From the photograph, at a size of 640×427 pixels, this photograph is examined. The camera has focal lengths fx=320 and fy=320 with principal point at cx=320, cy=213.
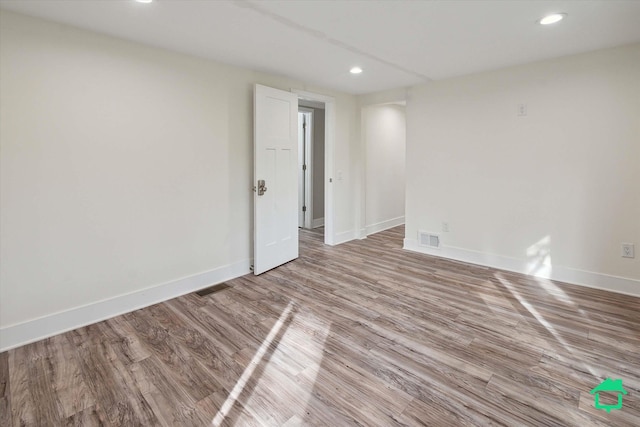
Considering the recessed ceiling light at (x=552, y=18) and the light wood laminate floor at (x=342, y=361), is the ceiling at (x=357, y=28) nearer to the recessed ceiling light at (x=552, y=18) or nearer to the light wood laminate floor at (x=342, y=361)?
the recessed ceiling light at (x=552, y=18)

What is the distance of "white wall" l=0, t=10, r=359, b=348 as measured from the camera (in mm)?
2225

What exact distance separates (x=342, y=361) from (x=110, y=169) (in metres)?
2.34

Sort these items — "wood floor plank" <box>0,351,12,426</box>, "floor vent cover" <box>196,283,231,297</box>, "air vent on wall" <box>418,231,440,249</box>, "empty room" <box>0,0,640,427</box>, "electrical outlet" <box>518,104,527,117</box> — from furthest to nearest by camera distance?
"air vent on wall" <box>418,231,440,249</box> → "electrical outlet" <box>518,104,527,117</box> → "floor vent cover" <box>196,283,231,297</box> → "empty room" <box>0,0,640,427</box> → "wood floor plank" <box>0,351,12,426</box>

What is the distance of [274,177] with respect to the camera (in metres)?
3.77

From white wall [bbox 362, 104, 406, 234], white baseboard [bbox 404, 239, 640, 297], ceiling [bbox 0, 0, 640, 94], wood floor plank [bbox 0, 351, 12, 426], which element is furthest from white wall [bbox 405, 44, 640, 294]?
wood floor plank [bbox 0, 351, 12, 426]

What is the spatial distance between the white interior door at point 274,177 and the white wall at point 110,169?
0.55 feet

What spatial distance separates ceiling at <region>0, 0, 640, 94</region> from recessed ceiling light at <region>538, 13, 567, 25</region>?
4 centimetres

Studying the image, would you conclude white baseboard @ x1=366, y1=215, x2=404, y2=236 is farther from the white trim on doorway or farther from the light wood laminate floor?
the light wood laminate floor

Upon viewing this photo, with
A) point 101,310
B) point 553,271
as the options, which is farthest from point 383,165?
point 101,310

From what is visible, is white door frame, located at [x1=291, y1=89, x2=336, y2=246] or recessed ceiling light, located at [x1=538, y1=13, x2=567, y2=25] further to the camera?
white door frame, located at [x1=291, y1=89, x2=336, y2=246]

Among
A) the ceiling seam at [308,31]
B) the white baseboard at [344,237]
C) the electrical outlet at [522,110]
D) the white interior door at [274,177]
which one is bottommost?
the white baseboard at [344,237]

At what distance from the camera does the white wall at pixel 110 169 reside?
2225 mm

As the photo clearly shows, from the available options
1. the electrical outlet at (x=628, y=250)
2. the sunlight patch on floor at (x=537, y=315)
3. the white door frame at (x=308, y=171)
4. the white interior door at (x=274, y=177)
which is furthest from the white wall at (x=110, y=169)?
the electrical outlet at (x=628, y=250)

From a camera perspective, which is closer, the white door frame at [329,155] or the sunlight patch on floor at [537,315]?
the sunlight patch on floor at [537,315]
